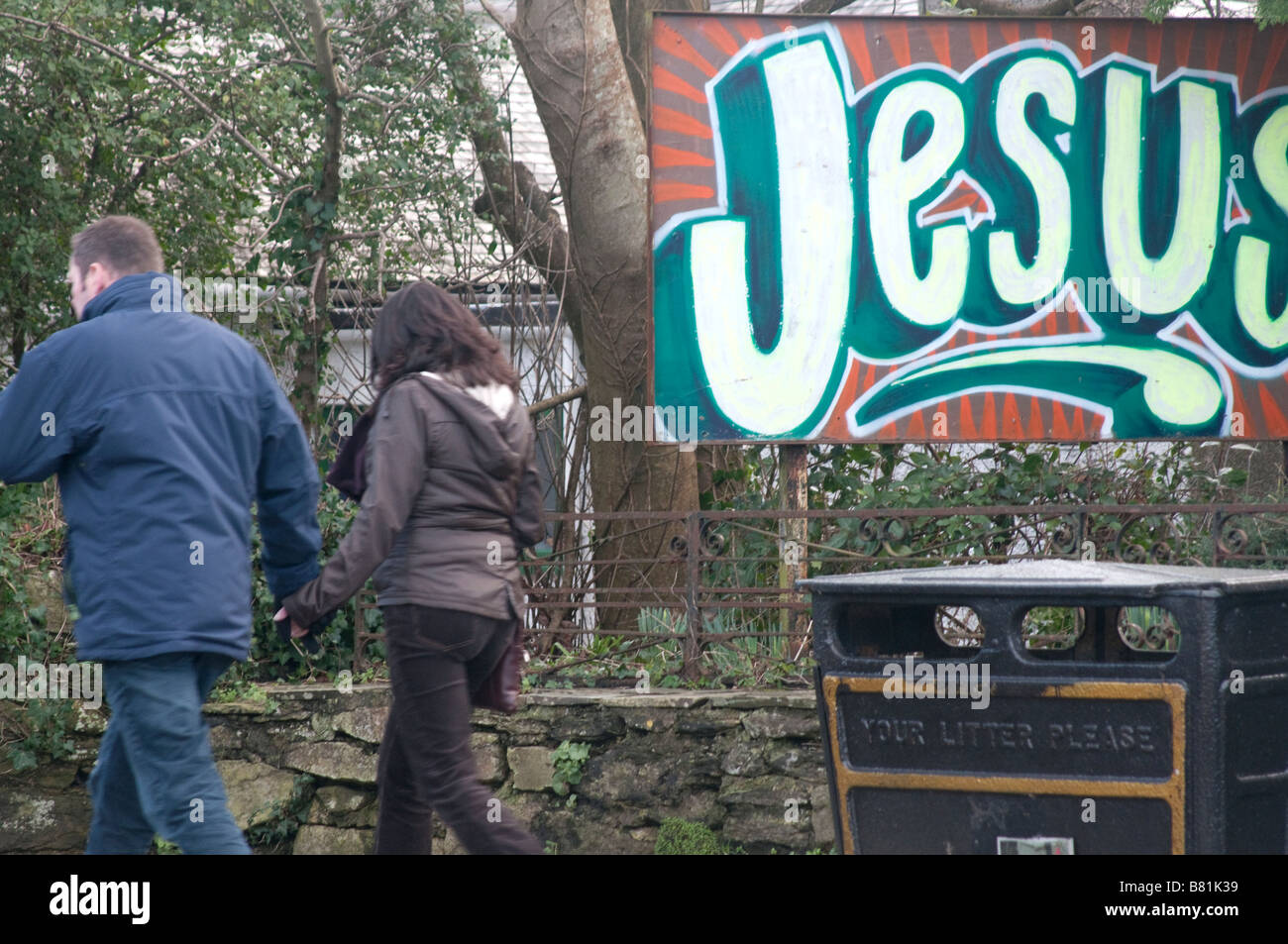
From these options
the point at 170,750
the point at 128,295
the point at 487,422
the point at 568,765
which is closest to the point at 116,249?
the point at 128,295

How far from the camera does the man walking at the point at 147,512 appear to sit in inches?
138

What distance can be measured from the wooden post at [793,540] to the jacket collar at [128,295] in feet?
11.1

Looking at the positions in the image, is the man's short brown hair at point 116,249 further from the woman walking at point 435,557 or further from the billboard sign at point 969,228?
the billboard sign at point 969,228

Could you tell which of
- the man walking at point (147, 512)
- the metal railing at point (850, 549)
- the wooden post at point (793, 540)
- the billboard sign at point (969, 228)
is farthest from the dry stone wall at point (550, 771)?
the man walking at point (147, 512)

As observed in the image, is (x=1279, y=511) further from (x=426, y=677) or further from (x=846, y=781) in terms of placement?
(x=426, y=677)

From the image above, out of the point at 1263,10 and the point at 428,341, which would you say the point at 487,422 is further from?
the point at 1263,10

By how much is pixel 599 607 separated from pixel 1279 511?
9.86ft

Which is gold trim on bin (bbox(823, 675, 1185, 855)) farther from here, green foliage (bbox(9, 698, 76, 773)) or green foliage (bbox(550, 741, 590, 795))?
green foliage (bbox(9, 698, 76, 773))

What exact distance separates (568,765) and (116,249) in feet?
10.7

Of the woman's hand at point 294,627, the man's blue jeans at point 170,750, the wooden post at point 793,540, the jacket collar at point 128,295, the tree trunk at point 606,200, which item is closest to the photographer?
the man's blue jeans at point 170,750

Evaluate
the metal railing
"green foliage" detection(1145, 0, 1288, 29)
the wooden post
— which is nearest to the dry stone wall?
the metal railing

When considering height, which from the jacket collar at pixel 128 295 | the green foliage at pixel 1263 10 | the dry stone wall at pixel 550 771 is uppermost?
the green foliage at pixel 1263 10
